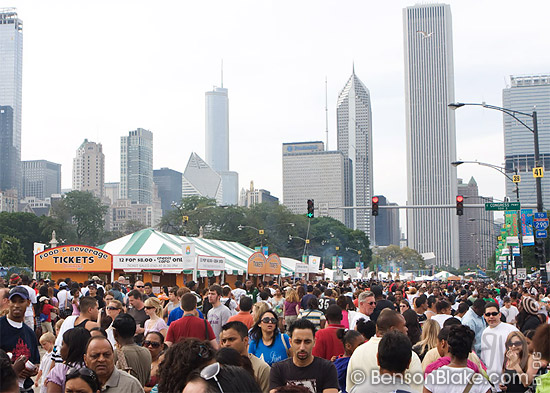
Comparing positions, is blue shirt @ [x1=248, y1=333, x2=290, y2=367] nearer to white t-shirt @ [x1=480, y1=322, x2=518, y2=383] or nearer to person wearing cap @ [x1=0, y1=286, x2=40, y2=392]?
person wearing cap @ [x1=0, y1=286, x2=40, y2=392]

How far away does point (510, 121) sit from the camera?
192250 millimetres

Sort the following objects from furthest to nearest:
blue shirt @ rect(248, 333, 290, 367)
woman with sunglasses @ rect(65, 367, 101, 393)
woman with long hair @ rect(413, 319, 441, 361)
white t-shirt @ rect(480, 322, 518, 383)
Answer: white t-shirt @ rect(480, 322, 518, 383)
woman with long hair @ rect(413, 319, 441, 361)
blue shirt @ rect(248, 333, 290, 367)
woman with sunglasses @ rect(65, 367, 101, 393)

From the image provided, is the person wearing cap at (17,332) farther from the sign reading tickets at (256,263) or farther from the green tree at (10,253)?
the green tree at (10,253)

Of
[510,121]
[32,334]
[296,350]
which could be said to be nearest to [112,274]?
[32,334]

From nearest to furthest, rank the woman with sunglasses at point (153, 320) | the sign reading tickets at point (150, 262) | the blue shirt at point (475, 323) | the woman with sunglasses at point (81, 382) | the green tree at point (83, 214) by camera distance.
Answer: the woman with sunglasses at point (81, 382) → the woman with sunglasses at point (153, 320) → the blue shirt at point (475, 323) → the sign reading tickets at point (150, 262) → the green tree at point (83, 214)

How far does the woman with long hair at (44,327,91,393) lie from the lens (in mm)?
5926

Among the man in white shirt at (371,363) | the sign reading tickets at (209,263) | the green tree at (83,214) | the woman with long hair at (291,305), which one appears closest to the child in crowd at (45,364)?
the man in white shirt at (371,363)

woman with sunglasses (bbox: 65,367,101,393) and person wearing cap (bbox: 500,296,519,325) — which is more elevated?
woman with sunglasses (bbox: 65,367,101,393)

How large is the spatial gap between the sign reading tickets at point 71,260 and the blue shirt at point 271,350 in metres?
22.4

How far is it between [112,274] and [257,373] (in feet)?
79.3

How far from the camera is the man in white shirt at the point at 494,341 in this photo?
8414mm

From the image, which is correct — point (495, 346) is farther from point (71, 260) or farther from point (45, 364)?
point (71, 260)

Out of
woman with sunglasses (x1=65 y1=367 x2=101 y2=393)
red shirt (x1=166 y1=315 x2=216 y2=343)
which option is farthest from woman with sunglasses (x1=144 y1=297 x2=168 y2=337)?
woman with sunglasses (x1=65 y1=367 x2=101 y2=393)

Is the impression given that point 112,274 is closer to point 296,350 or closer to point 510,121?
point 296,350
